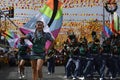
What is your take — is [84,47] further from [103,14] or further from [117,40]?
[103,14]

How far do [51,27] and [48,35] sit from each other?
92.3 inches

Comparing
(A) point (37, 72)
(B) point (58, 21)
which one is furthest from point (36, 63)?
(B) point (58, 21)

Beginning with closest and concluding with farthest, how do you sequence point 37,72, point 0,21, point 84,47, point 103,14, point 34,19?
point 37,72 < point 34,19 < point 84,47 < point 103,14 < point 0,21

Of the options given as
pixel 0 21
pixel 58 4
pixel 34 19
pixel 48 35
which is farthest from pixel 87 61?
pixel 0 21

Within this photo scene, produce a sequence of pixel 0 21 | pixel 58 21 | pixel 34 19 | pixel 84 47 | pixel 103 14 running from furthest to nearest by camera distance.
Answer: pixel 0 21, pixel 103 14, pixel 84 47, pixel 58 21, pixel 34 19

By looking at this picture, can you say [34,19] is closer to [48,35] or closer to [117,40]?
[48,35]

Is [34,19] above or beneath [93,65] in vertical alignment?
above

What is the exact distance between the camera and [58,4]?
1483 cm

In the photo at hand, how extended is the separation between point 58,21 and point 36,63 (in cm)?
331

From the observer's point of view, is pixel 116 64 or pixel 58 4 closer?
pixel 58 4

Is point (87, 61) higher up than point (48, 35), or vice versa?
point (48, 35)

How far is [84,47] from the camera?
1658cm

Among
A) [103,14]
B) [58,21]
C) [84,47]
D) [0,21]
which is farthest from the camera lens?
[0,21]

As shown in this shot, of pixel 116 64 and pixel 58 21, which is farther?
pixel 116 64
